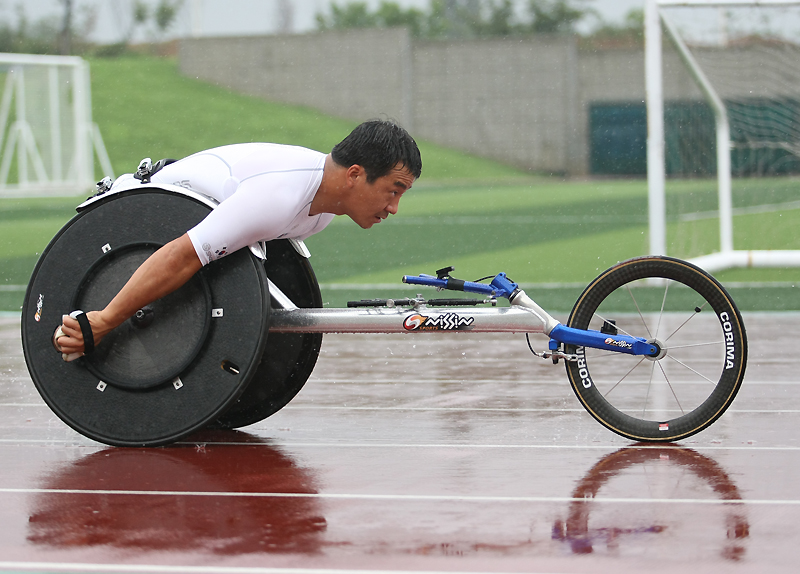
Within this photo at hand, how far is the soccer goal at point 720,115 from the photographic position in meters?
11.8

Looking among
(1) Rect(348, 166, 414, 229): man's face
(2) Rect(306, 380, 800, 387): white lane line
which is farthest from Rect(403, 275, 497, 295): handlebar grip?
(2) Rect(306, 380, 800, 387): white lane line

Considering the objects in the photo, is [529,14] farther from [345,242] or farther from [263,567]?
[263,567]

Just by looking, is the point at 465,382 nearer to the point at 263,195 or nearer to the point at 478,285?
the point at 478,285

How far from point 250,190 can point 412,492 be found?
128 cm

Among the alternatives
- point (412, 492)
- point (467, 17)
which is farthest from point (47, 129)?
point (412, 492)

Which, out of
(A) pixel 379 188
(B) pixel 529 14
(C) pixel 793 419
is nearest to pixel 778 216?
(C) pixel 793 419

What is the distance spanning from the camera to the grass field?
12973 millimetres

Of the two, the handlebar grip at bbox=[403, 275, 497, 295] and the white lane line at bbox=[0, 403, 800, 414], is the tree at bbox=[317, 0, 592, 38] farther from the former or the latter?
the handlebar grip at bbox=[403, 275, 497, 295]

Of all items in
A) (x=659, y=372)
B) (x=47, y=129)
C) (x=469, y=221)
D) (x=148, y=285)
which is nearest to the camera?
(x=148, y=285)

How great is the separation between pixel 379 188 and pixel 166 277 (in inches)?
33.9

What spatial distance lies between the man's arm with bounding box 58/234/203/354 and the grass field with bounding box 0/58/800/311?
17.8ft

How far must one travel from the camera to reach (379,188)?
4.49m

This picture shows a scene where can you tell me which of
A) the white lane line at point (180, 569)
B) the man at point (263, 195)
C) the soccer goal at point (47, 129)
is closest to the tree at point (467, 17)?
the soccer goal at point (47, 129)

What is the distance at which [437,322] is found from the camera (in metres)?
4.50
